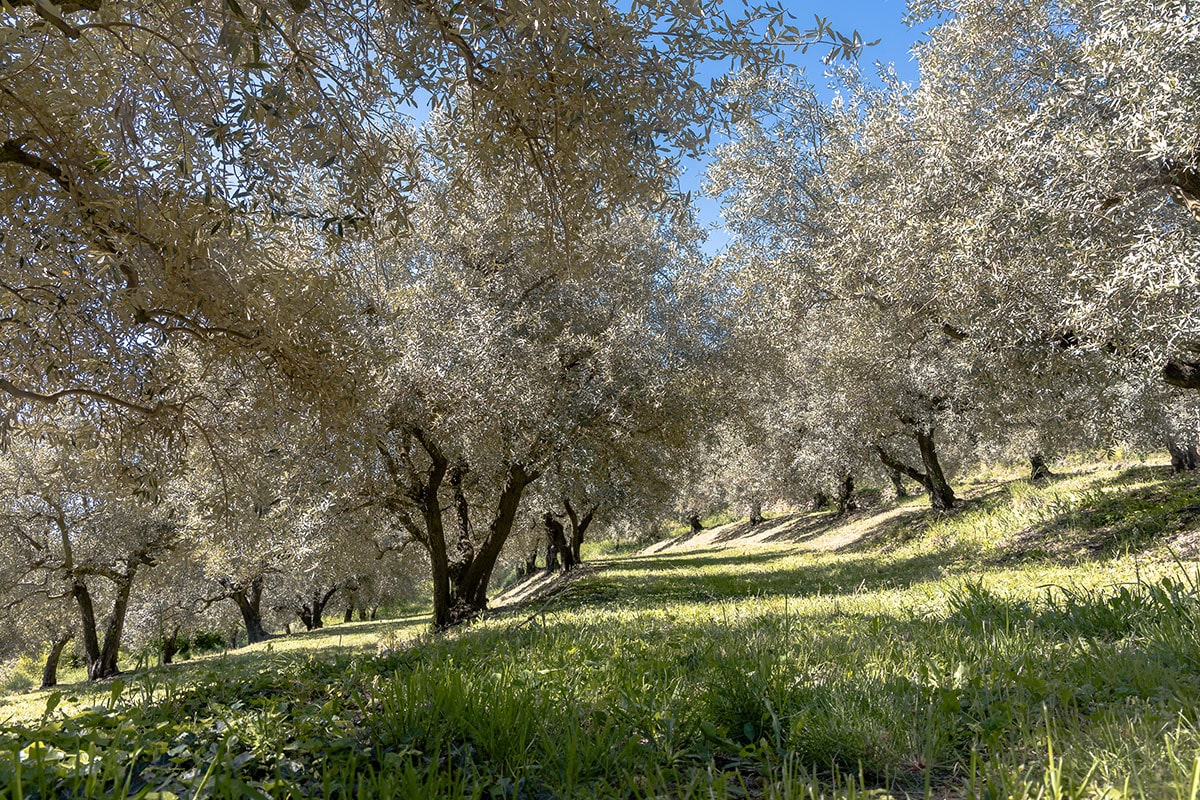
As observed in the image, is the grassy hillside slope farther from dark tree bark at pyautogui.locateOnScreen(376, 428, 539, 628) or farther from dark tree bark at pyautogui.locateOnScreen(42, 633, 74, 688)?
dark tree bark at pyautogui.locateOnScreen(42, 633, 74, 688)

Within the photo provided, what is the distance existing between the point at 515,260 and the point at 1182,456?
21127mm

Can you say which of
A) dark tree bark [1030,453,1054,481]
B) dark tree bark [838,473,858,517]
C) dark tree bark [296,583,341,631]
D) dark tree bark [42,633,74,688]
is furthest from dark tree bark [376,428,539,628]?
dark tree bark [296,583,341,631]

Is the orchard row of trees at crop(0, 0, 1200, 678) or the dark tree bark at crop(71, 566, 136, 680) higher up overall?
the orchard row of trees at crop(0, 0, 1200, 678)

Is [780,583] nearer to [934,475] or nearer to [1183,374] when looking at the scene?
[1183,374]

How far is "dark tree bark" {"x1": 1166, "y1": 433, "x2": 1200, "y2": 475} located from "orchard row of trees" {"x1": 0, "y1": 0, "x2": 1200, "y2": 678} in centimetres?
220

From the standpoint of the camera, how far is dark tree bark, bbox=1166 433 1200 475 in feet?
62.2

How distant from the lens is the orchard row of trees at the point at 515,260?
16.9 ft

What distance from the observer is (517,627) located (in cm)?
659

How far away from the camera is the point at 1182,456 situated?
20.5 metres

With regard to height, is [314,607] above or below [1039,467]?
below

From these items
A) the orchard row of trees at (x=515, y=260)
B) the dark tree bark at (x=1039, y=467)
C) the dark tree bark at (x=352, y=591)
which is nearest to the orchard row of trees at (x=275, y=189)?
the orchard row of trees at (x=515, y=260)

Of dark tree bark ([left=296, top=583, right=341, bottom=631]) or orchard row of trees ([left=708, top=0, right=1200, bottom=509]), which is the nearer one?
orchard row of trees ([left=708, top=0, right=1200, bottom=509])

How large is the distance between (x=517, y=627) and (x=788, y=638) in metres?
2.73

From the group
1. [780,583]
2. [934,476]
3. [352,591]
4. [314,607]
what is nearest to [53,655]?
[352,591]
